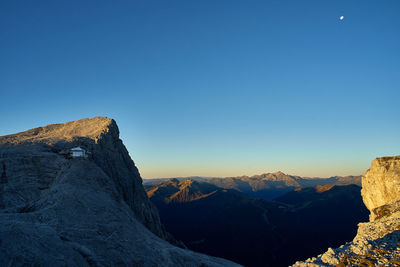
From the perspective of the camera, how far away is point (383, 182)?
43.8 meters

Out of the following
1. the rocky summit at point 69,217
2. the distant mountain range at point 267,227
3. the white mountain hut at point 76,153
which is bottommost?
the distant mountain range at point 267,227

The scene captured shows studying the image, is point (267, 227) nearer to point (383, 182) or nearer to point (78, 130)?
point (383, 182)

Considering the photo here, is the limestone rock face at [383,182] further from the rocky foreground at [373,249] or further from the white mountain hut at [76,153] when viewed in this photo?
the white mountain hut at [76,153]

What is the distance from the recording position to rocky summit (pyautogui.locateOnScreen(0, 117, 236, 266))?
10.5 metres

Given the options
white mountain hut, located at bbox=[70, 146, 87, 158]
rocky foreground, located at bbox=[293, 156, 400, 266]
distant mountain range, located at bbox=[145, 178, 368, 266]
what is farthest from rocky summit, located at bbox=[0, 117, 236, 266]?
distant mountain range, located at bbox=[145, 178, 368, 266]

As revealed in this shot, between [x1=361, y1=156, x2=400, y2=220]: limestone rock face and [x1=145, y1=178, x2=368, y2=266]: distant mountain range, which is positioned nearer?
[x1=361, y1=156, x2=400, y2=220]: limestone rock face

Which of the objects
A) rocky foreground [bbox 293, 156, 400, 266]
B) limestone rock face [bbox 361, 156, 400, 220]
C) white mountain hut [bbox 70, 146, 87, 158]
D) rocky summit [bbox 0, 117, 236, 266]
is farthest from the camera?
limestone rock face [bbox 361, 156, 400, 220]

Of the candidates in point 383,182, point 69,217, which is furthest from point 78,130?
point 383,182

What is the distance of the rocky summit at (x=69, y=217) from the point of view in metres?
10.5

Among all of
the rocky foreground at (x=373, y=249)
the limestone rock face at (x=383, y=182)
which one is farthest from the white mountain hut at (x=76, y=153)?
the limestone rock face at (x=383, y=182)

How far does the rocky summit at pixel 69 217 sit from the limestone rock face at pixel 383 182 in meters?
38.8

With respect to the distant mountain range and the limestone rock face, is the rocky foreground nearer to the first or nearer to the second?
the limestone rock face

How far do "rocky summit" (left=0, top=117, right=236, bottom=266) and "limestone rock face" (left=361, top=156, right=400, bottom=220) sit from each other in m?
38.8

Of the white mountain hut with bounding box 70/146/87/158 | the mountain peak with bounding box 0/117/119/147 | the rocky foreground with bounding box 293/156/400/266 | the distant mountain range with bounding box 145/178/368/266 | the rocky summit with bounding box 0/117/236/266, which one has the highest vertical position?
the mountain peak with bounding box 0/117/119/147
